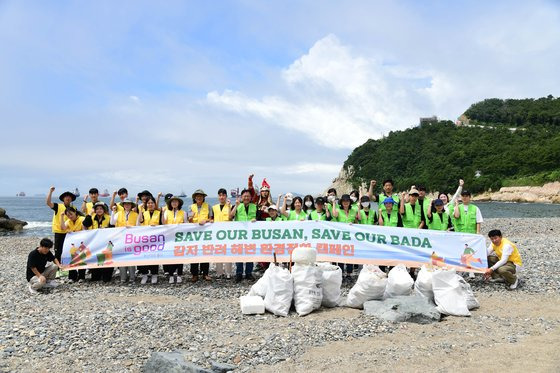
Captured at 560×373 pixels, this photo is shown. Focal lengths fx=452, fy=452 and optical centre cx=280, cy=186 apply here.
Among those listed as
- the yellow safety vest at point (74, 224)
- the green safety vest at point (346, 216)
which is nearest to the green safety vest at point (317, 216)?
the green safety vest at point (346, 216)

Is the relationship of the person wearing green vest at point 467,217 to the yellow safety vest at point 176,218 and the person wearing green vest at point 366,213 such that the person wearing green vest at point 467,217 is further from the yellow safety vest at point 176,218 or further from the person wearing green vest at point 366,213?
the yellow safety vest at point 176,218

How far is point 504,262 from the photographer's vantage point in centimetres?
931

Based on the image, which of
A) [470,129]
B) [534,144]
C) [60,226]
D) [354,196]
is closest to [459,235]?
[354,196]

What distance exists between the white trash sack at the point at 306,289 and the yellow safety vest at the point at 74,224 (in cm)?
574

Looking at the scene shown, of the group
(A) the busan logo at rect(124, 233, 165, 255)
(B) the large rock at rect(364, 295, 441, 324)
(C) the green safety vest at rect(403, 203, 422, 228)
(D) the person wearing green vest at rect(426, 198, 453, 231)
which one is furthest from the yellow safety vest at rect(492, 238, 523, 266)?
(A) the busan logo at rect(124, 233, 165, 255)

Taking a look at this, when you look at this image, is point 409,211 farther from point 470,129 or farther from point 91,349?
point 470,129

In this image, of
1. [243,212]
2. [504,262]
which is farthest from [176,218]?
[504,262]

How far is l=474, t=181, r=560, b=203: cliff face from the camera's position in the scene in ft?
237

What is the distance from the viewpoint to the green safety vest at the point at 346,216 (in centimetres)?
998

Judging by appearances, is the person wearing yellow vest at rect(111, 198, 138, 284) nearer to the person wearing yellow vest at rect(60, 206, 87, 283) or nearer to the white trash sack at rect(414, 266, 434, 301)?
the person wearing yellow vest at rect(60, 206, 87, 283)

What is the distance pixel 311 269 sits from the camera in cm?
748

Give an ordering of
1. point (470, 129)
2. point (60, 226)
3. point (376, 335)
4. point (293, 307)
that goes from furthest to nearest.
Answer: point (470, 129), point (60, 226), point (293, 307), point (376, 335)

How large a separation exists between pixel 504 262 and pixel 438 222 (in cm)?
153

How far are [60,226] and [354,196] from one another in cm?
676
